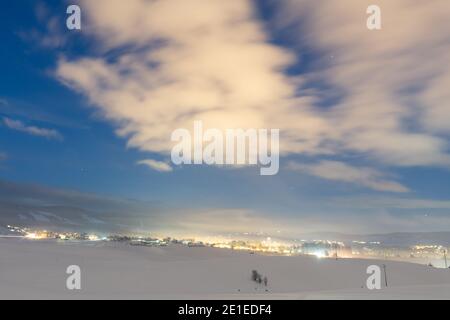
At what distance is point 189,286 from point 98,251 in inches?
1027

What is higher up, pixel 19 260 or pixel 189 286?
pixel 19 260

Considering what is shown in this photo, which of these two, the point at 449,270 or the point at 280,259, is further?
the point at 449,270

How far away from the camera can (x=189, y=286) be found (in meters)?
45.9

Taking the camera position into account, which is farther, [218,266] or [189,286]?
[218,266]

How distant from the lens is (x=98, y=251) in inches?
2606
